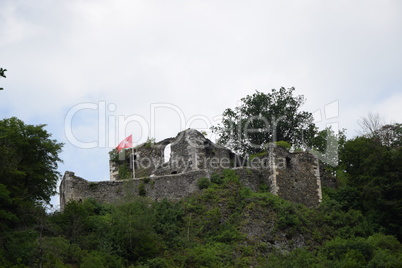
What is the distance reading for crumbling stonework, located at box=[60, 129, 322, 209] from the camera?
43281 mm

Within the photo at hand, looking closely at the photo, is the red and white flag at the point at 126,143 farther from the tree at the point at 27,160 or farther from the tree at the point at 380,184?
the tree at the point at 380,184

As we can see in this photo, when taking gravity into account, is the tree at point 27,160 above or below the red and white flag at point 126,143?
below

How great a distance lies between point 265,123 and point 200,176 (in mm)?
11414

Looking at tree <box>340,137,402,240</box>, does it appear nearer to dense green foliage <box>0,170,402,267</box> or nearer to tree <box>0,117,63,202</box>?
dense green foliage <box>0,170,402,267</box>

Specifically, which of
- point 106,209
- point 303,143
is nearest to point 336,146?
point 303,143

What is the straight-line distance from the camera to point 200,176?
43312 mm

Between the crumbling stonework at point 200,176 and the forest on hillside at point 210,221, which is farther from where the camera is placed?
the crumbling stonework at point 200,176

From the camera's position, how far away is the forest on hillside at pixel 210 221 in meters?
35.8

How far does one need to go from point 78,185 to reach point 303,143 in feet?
57.1

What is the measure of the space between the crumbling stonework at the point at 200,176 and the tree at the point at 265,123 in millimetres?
5752

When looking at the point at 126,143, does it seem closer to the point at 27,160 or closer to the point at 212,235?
the point at 27,160

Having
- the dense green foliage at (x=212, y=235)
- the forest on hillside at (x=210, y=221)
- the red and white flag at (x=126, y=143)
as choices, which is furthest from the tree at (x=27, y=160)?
the red and white flag at (x=126, y=143)

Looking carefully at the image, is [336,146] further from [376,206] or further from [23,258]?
[23,258]

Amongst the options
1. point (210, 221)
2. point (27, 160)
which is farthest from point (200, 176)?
point (27, 160)
